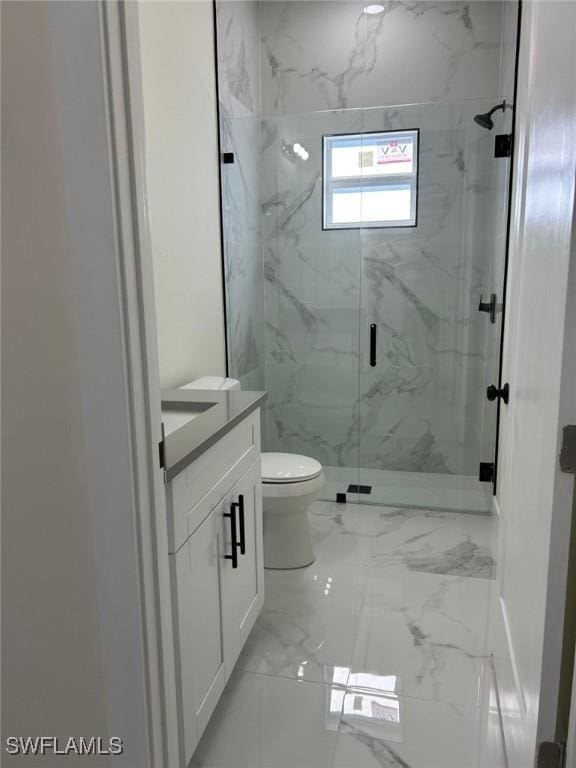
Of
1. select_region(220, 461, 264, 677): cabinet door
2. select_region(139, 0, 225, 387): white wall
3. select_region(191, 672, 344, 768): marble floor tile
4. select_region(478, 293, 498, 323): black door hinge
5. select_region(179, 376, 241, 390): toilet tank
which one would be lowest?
select_region(191, 672, 344, 768): marble floor tile

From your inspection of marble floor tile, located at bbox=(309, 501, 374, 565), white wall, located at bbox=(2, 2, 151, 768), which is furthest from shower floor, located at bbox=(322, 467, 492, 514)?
white wall, located at bbox=(2, 2, 151, 768)

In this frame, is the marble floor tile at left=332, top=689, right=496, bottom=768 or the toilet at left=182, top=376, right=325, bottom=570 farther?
the toilet at left=182, top=376, right=325, bottom=570

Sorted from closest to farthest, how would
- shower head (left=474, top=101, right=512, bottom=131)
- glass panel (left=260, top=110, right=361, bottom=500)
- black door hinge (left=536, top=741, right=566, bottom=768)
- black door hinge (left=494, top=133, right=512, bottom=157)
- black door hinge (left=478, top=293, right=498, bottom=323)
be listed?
black door hinge (left=536, top=741, right=566, bottom=768), black door hinge (left=494, top=133, right=512, bottom=157), shower head (left=474, top=101, right=512, bottom=131), black door hinge (left=478, top=293, right=498, bottom=323), glass panel (left=260, top=110, right=361, bottom=500)

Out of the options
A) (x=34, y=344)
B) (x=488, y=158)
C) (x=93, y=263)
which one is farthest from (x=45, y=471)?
(x=488, y=158)

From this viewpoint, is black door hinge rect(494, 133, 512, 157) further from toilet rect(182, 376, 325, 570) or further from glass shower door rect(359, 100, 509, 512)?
toilet rect(182, 376, 325, 570)

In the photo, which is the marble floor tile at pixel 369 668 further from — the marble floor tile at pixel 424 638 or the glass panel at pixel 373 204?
the glass panel at pixel 373 204

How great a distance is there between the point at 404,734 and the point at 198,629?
70cm

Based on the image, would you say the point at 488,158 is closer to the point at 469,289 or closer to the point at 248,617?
the point at 469,289

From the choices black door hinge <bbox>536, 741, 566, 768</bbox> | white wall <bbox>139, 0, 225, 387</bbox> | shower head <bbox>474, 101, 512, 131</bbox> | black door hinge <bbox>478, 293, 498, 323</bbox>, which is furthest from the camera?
black door hinge <bbox>478, 293, 498, 323</bbox>

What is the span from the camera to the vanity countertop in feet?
4.41

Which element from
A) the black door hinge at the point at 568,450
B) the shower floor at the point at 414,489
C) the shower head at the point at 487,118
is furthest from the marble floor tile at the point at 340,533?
the shower head at the point at 487,118

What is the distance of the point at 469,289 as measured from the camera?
3322 mm

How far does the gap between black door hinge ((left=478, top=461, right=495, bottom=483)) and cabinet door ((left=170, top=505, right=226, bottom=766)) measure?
214 cm

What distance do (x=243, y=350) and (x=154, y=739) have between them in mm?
2411
